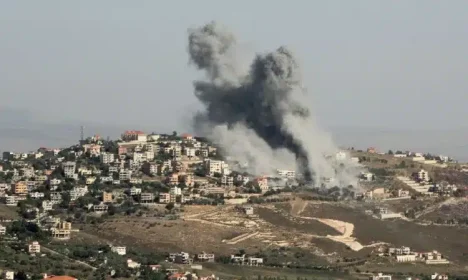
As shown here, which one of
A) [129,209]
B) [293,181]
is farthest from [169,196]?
[293,181]

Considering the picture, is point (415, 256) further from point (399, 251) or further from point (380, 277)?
point (380, 277)

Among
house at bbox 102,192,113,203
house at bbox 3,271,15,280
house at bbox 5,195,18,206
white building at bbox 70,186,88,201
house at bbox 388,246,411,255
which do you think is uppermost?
white building at bbox 70,186,88,201

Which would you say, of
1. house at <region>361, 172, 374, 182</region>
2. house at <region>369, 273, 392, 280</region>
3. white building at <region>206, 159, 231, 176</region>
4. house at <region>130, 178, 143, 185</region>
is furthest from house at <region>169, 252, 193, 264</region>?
house at <region>361, 172, 374, 182</region>

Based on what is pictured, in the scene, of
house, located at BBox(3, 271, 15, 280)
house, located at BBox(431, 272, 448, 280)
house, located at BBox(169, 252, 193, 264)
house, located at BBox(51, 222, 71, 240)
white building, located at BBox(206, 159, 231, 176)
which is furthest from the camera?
white building, located at BBox(206, 159, 231, 176)

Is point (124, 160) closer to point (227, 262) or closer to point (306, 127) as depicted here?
point (306, 127)

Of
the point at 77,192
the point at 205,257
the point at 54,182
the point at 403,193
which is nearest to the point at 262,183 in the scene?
the point at 403,193

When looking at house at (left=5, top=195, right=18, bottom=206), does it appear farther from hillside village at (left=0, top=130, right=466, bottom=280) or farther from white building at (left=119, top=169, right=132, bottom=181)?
white building at (left=119, top=169, right=132, bottom=181)

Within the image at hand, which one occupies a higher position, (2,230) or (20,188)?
(20,188)

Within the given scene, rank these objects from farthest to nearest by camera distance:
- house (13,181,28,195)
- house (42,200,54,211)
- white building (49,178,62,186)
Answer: white building (49,178,62,186) → house (13,181,28,195) → house (42,200,54,211)

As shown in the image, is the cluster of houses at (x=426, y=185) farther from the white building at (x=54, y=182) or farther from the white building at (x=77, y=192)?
the white building at (x=54, y=182)
